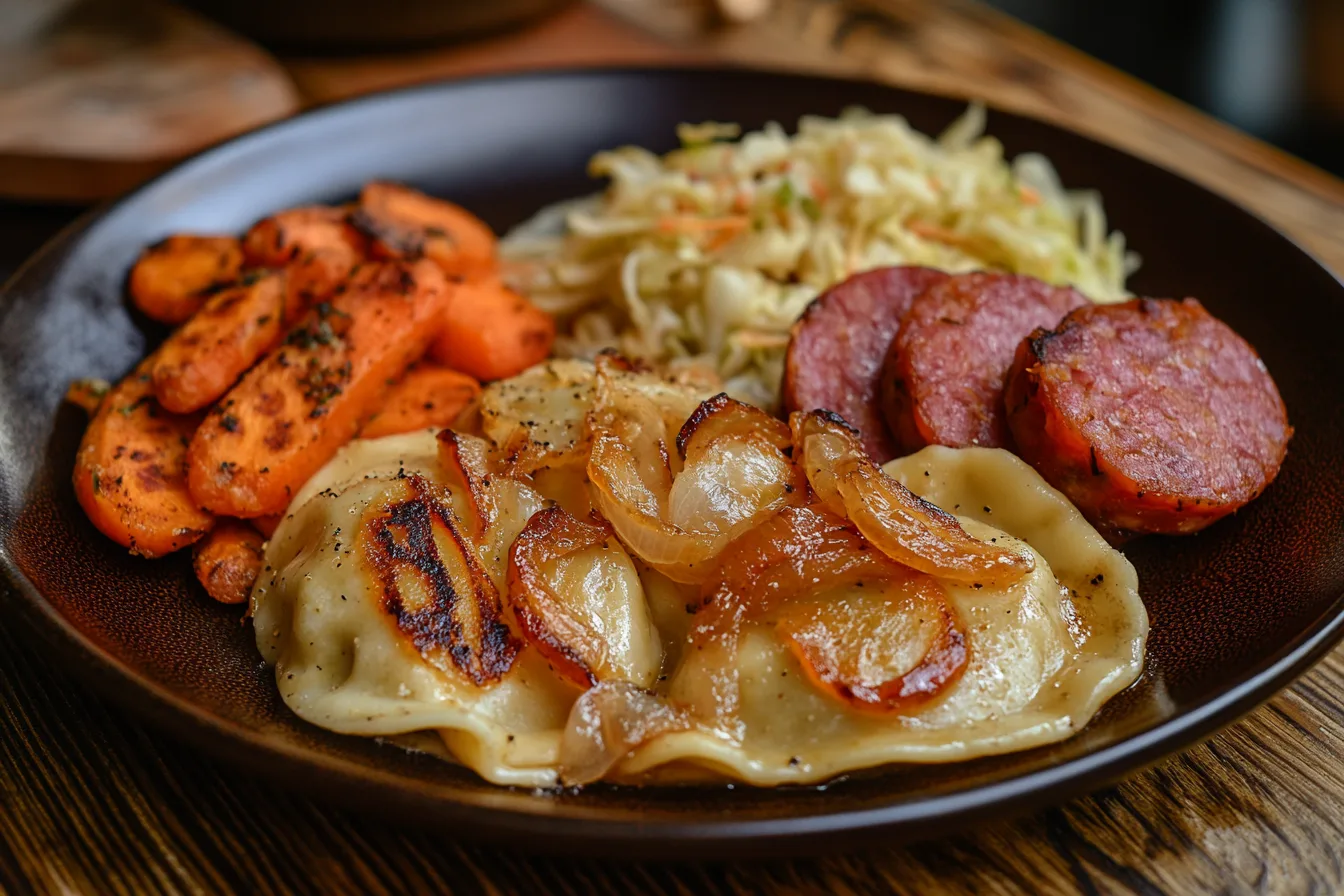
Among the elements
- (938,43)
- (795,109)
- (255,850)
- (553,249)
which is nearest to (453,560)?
(255,850)

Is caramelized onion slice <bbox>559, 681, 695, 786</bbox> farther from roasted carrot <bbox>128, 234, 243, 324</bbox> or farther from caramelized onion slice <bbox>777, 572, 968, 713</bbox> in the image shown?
roasted carrot <bbox>128, 234, 243, 324</bbox>

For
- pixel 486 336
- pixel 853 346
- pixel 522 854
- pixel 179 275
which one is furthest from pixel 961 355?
pixel 179 275

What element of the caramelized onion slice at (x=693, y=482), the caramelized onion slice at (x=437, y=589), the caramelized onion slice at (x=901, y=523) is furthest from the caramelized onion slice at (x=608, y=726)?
the caramelized onion slice at (x=901, y=523)

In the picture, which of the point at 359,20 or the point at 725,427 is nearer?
the point at 725,427

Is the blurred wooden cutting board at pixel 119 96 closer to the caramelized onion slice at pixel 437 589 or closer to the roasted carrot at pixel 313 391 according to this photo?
the roasted carrot at pixel 313 391

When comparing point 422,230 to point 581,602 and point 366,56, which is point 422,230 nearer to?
point 581,602

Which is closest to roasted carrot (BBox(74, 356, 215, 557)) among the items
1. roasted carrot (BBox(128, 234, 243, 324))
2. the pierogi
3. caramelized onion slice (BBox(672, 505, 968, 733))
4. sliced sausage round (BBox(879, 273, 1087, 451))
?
the pierogi
